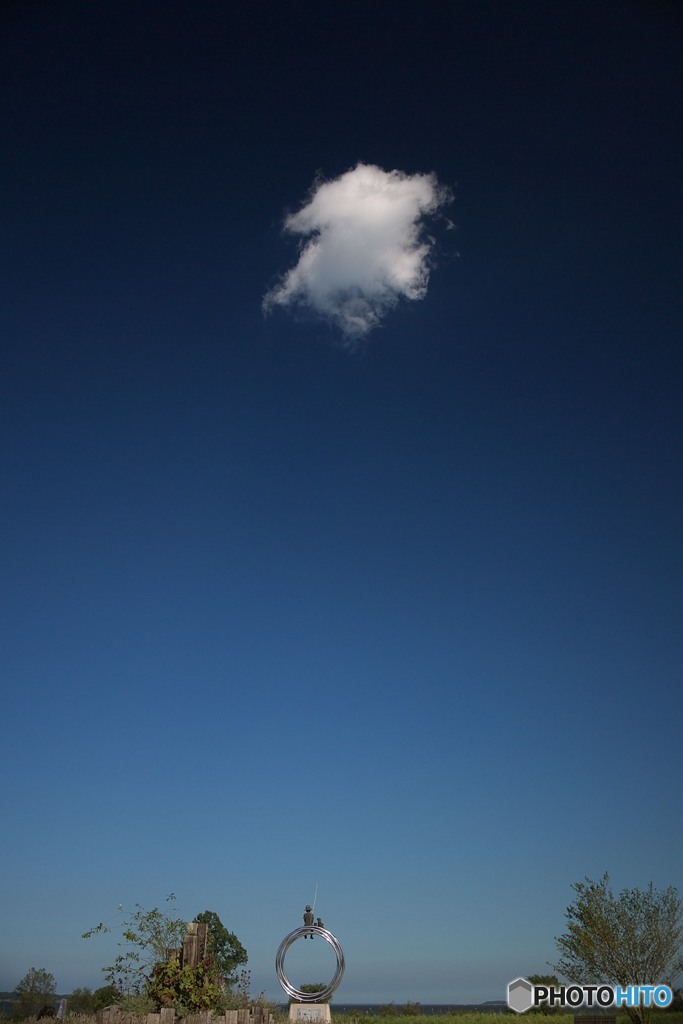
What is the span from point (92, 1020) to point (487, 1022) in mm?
21251

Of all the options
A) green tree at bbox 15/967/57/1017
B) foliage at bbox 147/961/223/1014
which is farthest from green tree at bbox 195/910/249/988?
foliage at bbox 147/961/223/1014

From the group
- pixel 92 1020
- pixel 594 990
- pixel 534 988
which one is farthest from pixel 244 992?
pixel 594 990

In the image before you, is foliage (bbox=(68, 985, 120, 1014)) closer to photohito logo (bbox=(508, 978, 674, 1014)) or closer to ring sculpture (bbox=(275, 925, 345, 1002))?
ring sculpture (bbox=(275, 925, 345, 1002))

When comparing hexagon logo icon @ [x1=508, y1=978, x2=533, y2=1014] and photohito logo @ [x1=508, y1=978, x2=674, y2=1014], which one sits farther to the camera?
photohito logo @ [x1=508, y1=978, x2=674, y2=1014]

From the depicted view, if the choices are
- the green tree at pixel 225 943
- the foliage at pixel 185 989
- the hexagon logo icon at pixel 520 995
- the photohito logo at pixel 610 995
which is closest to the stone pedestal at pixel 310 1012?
the foliage at pixel 185 989

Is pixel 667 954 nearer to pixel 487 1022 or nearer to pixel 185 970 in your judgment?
pixel 487 1022

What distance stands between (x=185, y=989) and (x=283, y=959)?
6354 millimetres

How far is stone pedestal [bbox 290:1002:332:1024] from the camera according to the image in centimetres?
2355

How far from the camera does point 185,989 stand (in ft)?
62.4

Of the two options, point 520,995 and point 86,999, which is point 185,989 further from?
point 86,999

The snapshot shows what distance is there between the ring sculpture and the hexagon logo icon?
4.97m

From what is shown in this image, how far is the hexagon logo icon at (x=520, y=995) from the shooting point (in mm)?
24016

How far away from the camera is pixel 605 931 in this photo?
3062 centimetres

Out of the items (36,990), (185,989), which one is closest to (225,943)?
(36,990)
